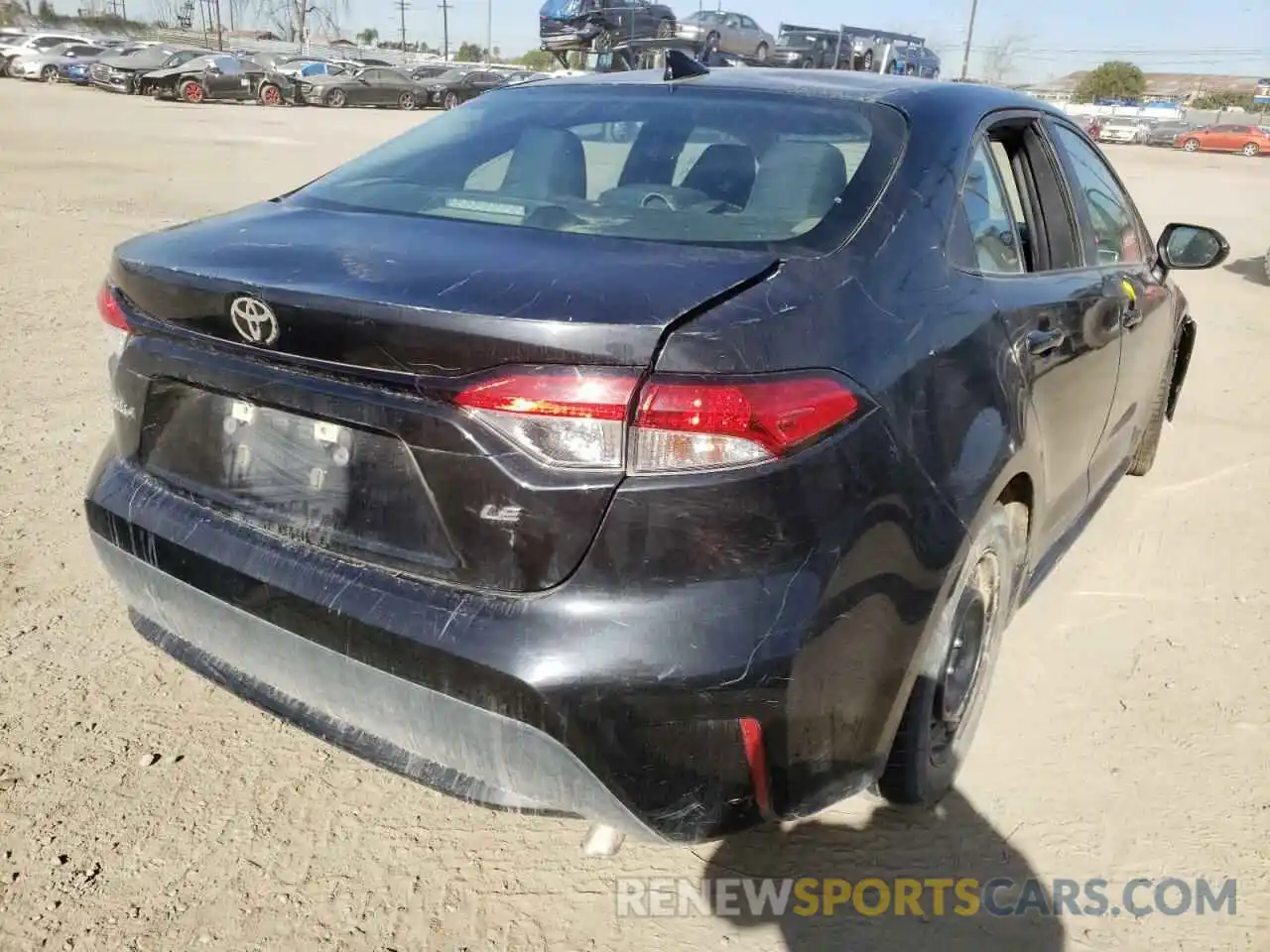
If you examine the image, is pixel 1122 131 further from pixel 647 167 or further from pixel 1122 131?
pixel 647 167

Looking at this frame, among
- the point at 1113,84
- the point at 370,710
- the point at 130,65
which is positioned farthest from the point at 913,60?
the point at 1113,84

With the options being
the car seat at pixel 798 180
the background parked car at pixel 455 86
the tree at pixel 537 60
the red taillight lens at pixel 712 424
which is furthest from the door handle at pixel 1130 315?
the tree at pixel 537 60

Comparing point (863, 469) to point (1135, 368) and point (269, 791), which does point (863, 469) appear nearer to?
point (269, 791)

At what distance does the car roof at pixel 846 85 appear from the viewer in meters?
2.60

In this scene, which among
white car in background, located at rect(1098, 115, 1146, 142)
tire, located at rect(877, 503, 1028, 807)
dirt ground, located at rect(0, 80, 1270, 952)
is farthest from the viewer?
white car in background, located at rect(1098, 115, 1146, 142)

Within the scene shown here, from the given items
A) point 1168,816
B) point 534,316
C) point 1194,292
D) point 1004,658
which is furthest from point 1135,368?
point 1194,292

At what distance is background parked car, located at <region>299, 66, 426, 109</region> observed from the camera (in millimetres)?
33406

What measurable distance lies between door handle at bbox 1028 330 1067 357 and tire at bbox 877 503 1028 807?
0.38m

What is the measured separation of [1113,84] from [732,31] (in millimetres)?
59523

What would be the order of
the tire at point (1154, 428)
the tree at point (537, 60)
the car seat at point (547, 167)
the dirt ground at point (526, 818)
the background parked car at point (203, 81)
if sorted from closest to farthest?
the dirt ground at point (526, 818) → the car seat at point (547, 167) → the tire at point (1154, 428) → the background parked car at point (203, 81) → the tree at point (537, 60)

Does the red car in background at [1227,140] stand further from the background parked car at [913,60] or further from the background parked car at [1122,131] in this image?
the background parked car at [913,60]

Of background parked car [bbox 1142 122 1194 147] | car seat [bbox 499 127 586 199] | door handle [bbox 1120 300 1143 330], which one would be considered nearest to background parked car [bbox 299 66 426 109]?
background parked car [bbox 1142 122 1194 147]

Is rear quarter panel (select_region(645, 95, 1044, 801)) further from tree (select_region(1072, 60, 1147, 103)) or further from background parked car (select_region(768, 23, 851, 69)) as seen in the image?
tree (select_region(1072, 60, 1147, 103))

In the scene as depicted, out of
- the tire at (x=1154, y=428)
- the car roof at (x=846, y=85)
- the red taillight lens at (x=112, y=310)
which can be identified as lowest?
the tire at (x=1154, y=428)
